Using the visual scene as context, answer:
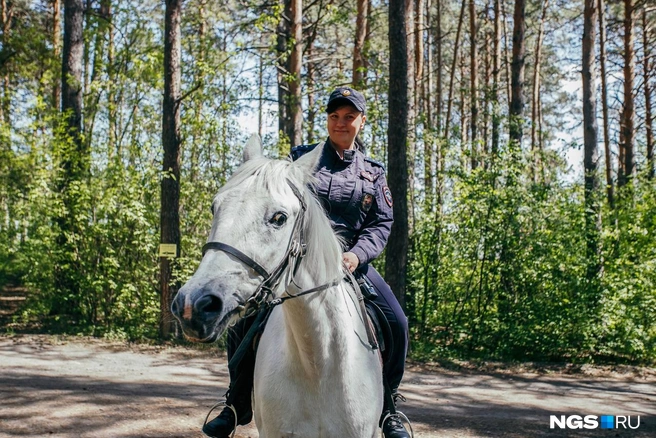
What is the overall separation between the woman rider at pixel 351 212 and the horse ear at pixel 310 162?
57 centimetres

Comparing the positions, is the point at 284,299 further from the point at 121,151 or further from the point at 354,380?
the point at 121,151

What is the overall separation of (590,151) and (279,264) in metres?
15.2

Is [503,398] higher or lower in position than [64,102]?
lower

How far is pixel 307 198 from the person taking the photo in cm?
301

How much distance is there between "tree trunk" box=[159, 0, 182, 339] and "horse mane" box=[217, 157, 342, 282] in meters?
10.9

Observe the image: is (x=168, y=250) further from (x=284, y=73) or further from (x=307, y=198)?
(x=307, y=198)

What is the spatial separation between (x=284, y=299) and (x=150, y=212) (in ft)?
40.4

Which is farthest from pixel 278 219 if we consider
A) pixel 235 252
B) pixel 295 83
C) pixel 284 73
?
pixel 284 73

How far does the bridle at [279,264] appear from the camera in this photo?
2.50 metres

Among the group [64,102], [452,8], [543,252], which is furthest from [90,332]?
[452,8]

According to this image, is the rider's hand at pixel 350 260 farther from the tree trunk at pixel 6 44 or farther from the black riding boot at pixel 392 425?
the tree trunk at pixel 6 44

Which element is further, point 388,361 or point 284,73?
point 284,73

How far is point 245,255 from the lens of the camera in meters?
2.51

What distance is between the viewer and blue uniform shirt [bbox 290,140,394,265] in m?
3.70
